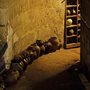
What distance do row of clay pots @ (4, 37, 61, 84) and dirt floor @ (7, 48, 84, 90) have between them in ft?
0.31

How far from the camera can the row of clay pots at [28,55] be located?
15.9 feet

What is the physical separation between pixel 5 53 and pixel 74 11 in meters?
2.33

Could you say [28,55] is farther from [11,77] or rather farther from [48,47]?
[11,77]

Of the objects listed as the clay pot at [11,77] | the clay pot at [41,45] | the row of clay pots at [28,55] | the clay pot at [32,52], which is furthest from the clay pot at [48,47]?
the clay pot at [11,77]

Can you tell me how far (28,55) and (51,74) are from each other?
671mm

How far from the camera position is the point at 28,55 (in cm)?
564

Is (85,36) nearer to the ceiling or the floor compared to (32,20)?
nearer to the floor

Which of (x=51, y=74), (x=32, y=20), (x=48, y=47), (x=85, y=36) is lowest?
(x=51, y=74)

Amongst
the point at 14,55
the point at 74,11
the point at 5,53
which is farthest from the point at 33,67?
the point at 74,11

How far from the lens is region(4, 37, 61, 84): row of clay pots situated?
4832 millimetres

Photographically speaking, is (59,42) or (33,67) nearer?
(33,67)

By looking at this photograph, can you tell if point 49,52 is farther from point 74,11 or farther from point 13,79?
point 13,79

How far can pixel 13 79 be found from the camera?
188 inches

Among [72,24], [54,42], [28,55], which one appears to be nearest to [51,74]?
[28,55]
